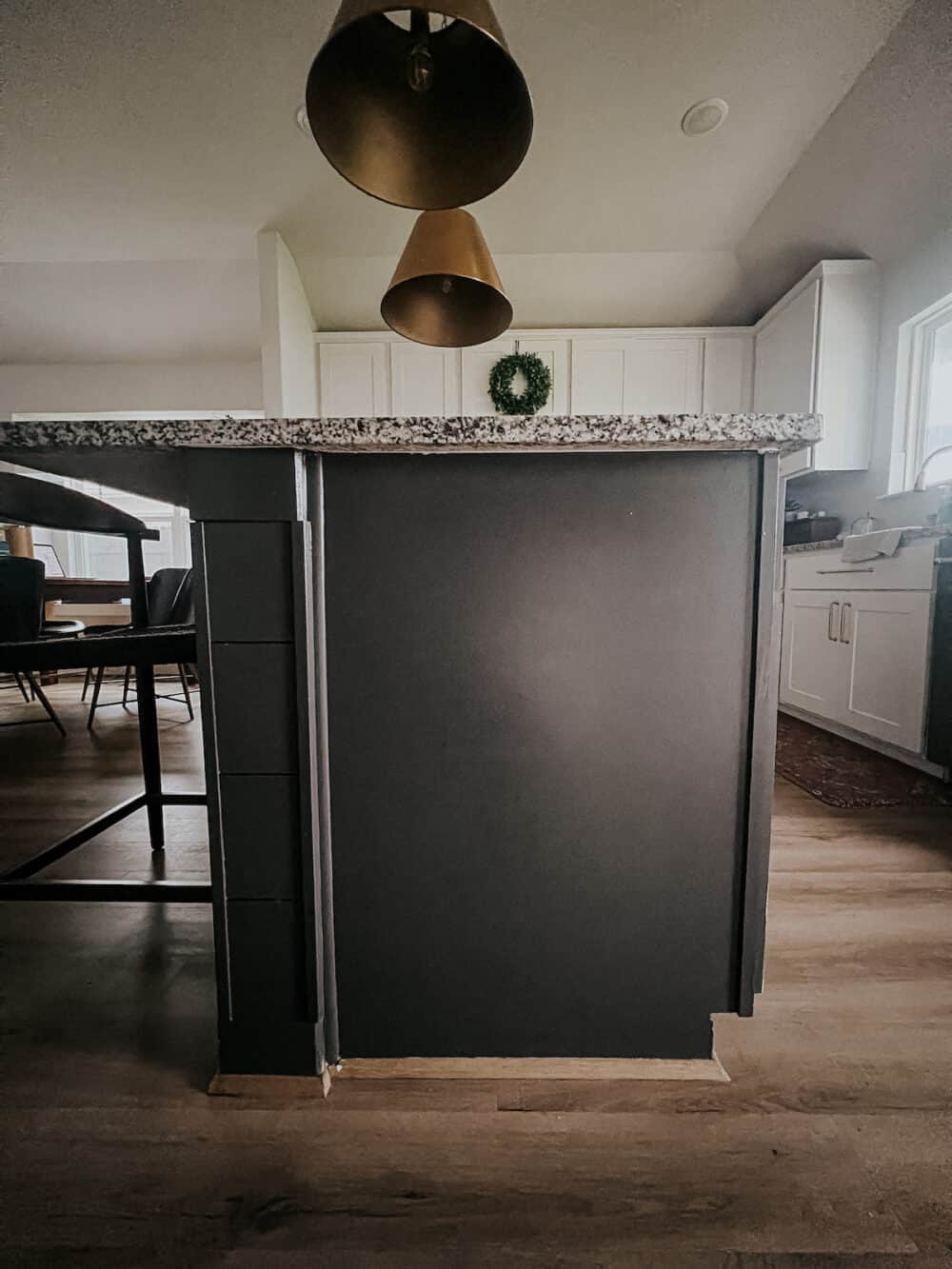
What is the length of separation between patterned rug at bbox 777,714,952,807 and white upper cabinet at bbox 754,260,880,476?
1.80 meters

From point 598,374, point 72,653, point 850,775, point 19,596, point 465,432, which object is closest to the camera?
point 465,432

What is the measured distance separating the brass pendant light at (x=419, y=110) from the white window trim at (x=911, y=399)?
10.6 ft

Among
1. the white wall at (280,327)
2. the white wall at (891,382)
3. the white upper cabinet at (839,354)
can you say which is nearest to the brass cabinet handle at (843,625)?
the white wall at (891,382)

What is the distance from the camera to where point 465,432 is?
66 centimetres

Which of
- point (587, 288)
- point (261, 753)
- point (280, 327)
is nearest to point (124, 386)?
point (280, 327)

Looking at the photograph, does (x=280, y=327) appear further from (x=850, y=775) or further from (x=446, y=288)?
(x=850, y=775)

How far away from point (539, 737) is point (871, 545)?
2.46 m

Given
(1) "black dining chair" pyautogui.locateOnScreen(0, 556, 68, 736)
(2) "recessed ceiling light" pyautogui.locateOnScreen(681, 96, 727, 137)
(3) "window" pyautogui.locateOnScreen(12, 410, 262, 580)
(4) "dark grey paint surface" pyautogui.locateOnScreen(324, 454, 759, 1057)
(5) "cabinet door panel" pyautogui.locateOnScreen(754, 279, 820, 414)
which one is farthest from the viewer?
(3) "window" pyautogui.locateOnScreen(12, 410, 262, 580)

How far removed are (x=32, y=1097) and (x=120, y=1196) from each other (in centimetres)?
26

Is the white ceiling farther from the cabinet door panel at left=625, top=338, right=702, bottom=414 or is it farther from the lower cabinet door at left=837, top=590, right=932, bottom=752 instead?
the lower cabinet door at left=837, top=590, right=932, bottom=752

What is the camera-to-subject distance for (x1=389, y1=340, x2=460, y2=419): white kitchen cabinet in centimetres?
417

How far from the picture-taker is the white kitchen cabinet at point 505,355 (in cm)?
416

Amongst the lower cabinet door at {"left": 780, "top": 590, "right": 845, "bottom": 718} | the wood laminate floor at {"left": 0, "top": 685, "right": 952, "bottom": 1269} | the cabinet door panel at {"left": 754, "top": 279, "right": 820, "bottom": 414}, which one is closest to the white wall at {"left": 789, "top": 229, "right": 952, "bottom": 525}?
the cabinet door panel at {"left": 754, "top": 279, "right": 820, "bottom": 414}

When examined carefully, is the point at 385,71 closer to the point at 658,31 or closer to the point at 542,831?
the point at 542,831
